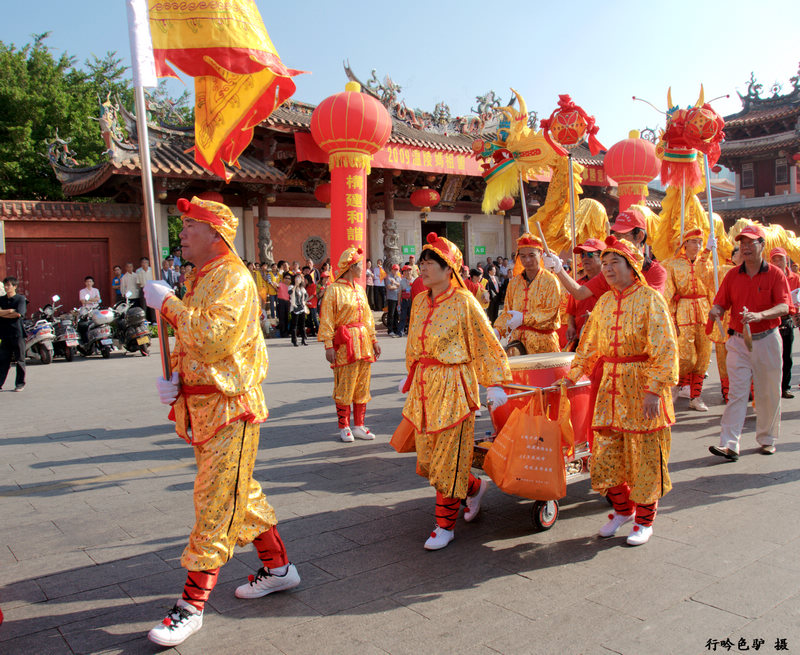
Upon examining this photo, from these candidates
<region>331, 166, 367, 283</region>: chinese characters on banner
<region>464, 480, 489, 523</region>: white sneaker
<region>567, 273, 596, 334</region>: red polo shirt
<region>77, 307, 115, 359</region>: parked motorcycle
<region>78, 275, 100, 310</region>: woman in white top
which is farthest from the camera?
<region>78, 275, 100, 310</region>: woman in white top

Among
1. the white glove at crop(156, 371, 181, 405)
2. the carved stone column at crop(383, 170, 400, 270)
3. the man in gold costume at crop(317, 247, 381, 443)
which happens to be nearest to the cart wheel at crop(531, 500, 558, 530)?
the white glove at crop(156, 371, 181, 405)

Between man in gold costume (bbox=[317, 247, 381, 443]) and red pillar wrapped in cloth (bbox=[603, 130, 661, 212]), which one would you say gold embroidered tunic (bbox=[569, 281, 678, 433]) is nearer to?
man in gold costume (bbox=[317, 247, 381, 443])

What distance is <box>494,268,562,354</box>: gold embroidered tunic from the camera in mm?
5113

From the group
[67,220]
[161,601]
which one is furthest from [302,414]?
[67,220]

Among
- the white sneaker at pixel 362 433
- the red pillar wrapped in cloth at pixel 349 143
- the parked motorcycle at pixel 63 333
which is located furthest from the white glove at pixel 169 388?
the parked motorcycle at pixel 63 333

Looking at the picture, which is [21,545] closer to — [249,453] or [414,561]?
[249,453]

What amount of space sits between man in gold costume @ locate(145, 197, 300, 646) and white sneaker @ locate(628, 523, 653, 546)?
1.81 metres

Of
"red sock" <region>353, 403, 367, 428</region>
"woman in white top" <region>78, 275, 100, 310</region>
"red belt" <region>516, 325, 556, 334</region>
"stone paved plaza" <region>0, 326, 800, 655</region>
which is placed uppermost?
"woman in white top" <region>78, 275, 100, 310</region>

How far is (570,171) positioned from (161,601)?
435 centimetres

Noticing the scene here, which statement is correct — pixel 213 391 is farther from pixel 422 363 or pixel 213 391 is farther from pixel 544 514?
pixel 544 514

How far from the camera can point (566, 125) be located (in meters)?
5.66

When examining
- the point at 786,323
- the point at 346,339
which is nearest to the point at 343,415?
the point at 346,339

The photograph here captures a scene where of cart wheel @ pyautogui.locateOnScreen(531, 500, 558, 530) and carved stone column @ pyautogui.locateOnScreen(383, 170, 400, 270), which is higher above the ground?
carved stone column @ pyautogui.locateOnScreen(383, 170, 400, 270)

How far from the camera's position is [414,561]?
10.5 feet
